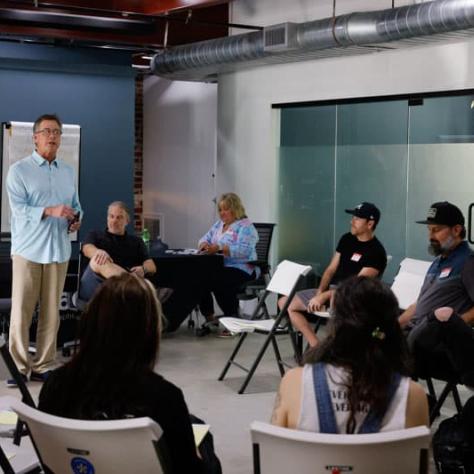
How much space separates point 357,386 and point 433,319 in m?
2.36

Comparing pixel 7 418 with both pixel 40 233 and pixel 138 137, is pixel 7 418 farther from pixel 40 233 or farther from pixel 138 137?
pixel 138 137

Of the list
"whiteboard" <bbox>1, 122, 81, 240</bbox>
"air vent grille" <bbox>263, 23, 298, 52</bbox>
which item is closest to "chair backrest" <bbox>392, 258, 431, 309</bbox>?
"air vent grille" <bbox>263, 23, 298, 52</bbox>

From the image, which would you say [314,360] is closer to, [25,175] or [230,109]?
[25,175]

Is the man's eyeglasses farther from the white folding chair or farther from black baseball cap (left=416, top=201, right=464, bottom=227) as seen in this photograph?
black baseball cap (left=416, top=201, right=464, bottom=227)

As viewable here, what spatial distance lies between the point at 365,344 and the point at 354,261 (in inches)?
159

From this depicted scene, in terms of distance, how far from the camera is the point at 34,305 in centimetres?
630

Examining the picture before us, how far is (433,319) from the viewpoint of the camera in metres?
4.99

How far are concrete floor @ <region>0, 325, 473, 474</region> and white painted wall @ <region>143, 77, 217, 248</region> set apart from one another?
395 cm

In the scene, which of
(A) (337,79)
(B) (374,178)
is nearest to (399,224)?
(B) (374,178)

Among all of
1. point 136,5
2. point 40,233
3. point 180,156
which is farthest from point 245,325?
point 180,156

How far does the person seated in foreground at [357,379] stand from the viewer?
8.95 feet

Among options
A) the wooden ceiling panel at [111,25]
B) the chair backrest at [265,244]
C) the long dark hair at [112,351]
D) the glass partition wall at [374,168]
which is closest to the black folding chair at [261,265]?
the chair backrest at [265,244]

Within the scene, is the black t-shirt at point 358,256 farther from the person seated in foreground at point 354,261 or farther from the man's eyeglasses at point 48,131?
the man's eyeglasses at point 48,131

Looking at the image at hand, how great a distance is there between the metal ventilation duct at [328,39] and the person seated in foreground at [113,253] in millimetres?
2238
